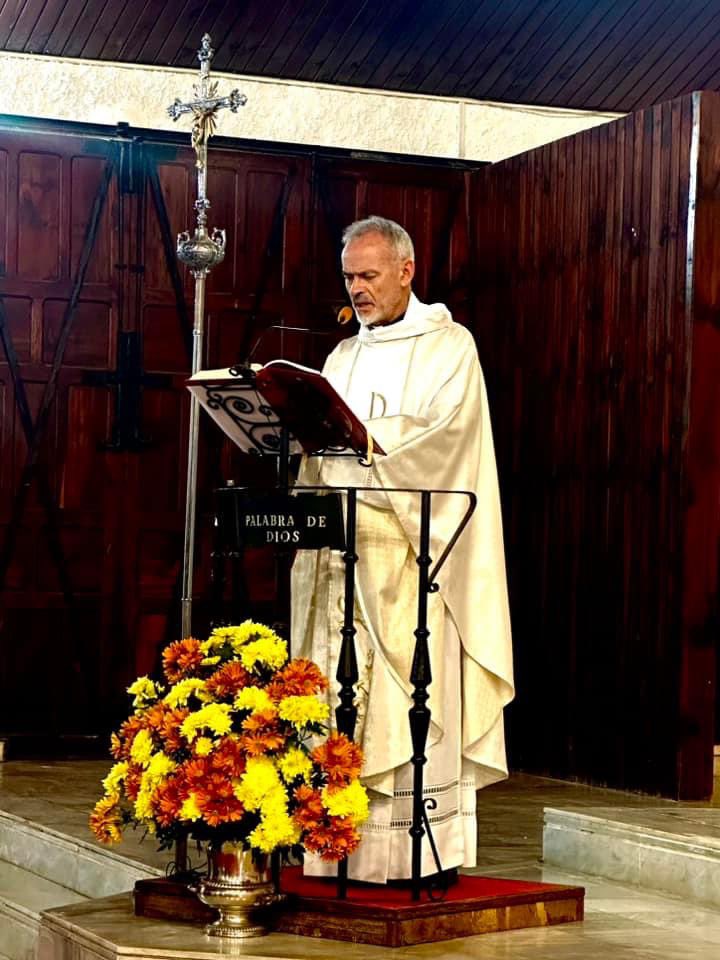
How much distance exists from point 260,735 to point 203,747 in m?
0.14

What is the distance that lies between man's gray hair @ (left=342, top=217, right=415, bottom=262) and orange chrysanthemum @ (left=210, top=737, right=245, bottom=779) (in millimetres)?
1375

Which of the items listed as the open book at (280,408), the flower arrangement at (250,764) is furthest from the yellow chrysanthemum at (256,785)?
the open book at (280,408)

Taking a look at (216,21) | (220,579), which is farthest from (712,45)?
(220,579)

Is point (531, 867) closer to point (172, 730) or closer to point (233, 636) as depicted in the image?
point (233, 636)

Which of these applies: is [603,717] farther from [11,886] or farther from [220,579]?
[220,579]

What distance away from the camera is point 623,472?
7.09 meters

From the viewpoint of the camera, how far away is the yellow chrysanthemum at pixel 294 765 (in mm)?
3980

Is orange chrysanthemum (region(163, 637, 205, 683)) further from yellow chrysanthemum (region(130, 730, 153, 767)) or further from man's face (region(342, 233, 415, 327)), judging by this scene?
man's face (region(342, 233, 415, 327))

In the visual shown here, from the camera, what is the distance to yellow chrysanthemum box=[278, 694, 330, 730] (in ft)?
13.1

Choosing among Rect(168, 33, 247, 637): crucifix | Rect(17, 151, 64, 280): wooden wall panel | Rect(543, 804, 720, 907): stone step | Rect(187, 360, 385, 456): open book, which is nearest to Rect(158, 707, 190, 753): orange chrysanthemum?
Rect(187, 360, 385, 456): open book

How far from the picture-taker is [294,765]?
3.99m

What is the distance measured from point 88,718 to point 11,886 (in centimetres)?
228

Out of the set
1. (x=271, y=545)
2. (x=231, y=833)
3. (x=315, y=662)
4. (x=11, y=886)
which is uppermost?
(x=271, y=545)

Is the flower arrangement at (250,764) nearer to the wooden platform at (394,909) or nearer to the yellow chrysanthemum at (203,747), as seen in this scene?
the yellow chrysanthemum at (203,747)
